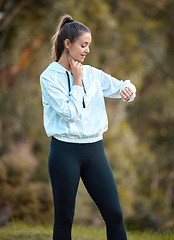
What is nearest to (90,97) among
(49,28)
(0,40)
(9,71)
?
(49,28)

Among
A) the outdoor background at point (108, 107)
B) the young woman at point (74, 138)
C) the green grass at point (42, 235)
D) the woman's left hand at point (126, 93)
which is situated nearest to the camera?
the young woman at point (74, 138)

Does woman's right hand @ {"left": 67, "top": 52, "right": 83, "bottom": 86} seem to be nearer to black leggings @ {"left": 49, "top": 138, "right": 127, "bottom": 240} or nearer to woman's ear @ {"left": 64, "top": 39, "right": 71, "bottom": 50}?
woman's ear @ {"left": 64, "top": 39, "right": 71, "bottom": 50}

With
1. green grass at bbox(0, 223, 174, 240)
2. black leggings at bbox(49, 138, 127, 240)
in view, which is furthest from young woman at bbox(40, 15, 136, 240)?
green grass at bbox(0, 223, 174, 240)

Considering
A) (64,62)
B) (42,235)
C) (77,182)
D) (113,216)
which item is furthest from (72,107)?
(42,235)

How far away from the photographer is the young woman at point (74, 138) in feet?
8.27

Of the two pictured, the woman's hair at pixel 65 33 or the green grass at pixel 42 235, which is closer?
the woman's hair at pixel 65 33

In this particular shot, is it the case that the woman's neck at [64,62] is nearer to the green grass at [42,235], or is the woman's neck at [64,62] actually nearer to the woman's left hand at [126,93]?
the woman's left hand at [126,93]

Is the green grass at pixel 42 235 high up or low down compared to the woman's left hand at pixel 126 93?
down

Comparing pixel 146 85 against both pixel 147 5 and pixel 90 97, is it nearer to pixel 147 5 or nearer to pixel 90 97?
pixel 147 5

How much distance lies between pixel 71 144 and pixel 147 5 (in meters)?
12.6

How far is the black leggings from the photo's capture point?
2.54 meters

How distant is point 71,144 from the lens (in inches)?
101

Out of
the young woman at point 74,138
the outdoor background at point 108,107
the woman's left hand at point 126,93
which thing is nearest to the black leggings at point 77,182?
the young woman at point 74,138

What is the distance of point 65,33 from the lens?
2617mm
